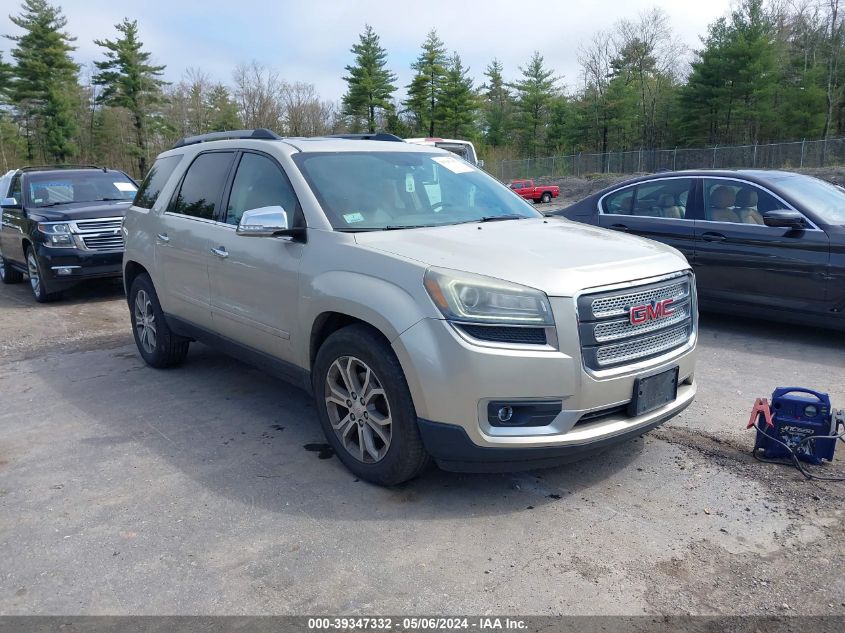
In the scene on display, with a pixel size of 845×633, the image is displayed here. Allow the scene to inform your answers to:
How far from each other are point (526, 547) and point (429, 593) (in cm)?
56

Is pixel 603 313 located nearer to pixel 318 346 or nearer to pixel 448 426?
pixel 448 426

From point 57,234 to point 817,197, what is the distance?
30.4 feet

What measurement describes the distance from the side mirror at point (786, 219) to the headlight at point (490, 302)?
414 cm

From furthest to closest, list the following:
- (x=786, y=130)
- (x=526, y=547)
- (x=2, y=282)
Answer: (x=786, y=130), (x=2, y=282), (x=526, y=547)

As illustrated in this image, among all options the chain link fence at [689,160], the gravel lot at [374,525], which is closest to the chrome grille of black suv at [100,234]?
the gravel lot at [374,525]

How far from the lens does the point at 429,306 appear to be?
10.7ft

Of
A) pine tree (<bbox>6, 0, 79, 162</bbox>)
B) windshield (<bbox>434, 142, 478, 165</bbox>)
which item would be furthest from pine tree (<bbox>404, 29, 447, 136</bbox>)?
windshield (<bbox>434, 142, 478, 165</bbox>)

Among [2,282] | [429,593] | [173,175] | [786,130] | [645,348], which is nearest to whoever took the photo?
[429,593]

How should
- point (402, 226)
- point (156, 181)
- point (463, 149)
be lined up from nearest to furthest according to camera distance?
point (402, 226) → point (156, 181) → point (463, 149)

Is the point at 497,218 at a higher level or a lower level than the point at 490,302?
higher

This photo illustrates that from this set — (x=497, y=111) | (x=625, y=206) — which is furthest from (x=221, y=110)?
(x=625, y=206)

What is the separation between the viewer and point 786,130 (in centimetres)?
4812

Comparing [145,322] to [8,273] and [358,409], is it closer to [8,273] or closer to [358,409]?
[358,409]

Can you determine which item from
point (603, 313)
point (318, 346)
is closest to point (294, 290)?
point (318, 346)
